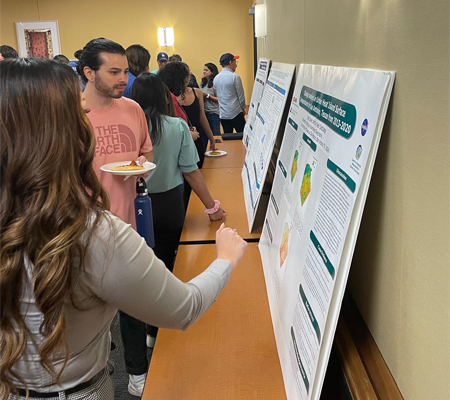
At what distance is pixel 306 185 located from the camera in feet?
3.90

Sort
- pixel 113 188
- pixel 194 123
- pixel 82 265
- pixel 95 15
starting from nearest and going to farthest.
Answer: pixel 82 265 < pixel 113 188 < pixel 194 123 < pixel 95 15

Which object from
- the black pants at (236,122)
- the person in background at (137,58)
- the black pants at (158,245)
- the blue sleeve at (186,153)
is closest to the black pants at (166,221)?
the black pants at (158,245)

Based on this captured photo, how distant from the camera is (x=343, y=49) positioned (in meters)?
1.18

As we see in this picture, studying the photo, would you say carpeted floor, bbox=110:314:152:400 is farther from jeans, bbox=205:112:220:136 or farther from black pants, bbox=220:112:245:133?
black pants, bbox=220:112:245:133

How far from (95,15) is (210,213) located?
23.9 feet

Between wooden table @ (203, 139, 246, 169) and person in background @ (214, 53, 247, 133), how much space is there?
167 centimetres

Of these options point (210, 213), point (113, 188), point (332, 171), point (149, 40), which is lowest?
point (210, 213)

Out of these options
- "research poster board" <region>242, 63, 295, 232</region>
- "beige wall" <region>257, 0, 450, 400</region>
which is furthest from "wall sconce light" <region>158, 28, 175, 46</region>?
"beige wall" <region>257, 0, 450, 400</region>

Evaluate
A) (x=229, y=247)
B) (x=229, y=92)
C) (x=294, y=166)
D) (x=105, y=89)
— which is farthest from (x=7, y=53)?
(x=229, y=247)

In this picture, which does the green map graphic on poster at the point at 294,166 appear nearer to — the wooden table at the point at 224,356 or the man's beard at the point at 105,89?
the wooden table at the point at 224,356

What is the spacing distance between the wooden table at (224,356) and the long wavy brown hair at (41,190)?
417 millimetres

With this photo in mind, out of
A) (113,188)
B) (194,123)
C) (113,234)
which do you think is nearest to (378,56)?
(113,234)

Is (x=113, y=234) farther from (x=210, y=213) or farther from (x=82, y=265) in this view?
(x=210, y=213)

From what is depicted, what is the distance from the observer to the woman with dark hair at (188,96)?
3250 millimetres
